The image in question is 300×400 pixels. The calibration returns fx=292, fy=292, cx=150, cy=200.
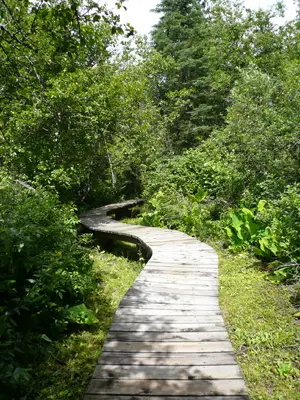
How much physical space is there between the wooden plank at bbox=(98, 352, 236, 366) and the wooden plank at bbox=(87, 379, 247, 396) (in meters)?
0.24

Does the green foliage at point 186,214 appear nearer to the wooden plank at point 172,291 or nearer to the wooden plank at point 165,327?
the wooden plank at point 172,291

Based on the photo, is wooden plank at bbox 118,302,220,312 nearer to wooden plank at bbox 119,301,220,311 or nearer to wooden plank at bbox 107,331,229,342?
wooden plank at bbox 119,301,220,311

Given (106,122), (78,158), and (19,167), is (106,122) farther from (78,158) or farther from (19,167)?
(19,167)

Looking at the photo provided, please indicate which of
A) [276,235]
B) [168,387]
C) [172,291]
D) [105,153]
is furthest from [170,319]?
[105,153]

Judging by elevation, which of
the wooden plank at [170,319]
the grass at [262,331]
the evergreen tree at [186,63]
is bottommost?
the grass at [262,331]

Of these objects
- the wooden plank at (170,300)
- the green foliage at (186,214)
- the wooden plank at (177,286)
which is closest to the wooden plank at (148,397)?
the wooden plank at (170,300)

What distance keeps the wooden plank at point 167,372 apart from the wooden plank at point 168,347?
0.85ft

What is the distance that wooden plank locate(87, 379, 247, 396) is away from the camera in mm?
2279

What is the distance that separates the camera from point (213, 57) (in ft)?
74.6

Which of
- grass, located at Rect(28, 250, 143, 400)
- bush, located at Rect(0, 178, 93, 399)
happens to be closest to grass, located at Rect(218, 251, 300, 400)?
grass, located at Rect(28, 250, 143, 400)

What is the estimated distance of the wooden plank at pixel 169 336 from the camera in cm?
304

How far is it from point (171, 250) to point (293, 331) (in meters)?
3.01

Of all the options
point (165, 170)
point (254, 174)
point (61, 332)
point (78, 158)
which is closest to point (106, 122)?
point (78, 158)

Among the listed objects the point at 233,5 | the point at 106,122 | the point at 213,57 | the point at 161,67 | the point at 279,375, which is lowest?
the point at 279,375
